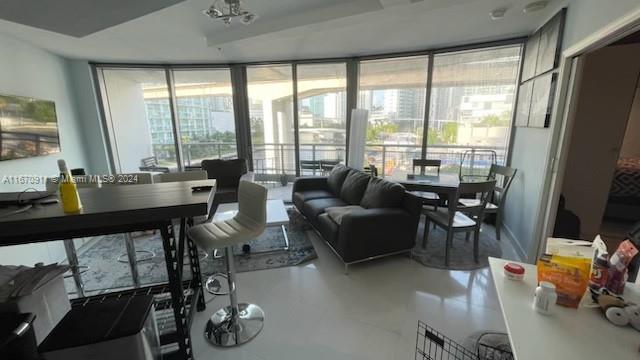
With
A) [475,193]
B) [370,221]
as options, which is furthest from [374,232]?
[475,193]

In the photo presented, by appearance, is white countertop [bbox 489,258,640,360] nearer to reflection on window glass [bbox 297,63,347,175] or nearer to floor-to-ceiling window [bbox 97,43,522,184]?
floor-to-ceiling window [bbox 97,43,522,184]

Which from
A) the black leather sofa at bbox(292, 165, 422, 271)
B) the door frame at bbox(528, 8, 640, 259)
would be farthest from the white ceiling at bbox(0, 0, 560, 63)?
the black leather sofa at bbox(292, 165, 422, 271)

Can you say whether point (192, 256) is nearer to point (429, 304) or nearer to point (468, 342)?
point (429, 304)

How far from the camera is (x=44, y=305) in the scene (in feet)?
4.31

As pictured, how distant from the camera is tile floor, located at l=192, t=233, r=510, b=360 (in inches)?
69.7

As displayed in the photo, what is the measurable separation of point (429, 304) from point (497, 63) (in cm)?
325

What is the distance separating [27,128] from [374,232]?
3.92 metres

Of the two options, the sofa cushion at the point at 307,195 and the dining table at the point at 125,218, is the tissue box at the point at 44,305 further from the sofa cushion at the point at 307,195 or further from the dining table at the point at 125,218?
the sofa cushion at the point at 307,195

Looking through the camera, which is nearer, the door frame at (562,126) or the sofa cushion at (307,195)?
the door frame at (562,126)

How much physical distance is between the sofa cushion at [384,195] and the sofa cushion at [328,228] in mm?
473

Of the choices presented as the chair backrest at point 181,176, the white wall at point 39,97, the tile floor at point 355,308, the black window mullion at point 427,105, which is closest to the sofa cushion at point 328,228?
the tile floor at point 355,308

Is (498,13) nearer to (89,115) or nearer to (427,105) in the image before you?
(427,105)

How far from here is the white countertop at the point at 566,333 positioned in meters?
0.84

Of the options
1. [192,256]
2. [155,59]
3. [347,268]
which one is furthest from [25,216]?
[155,59]
